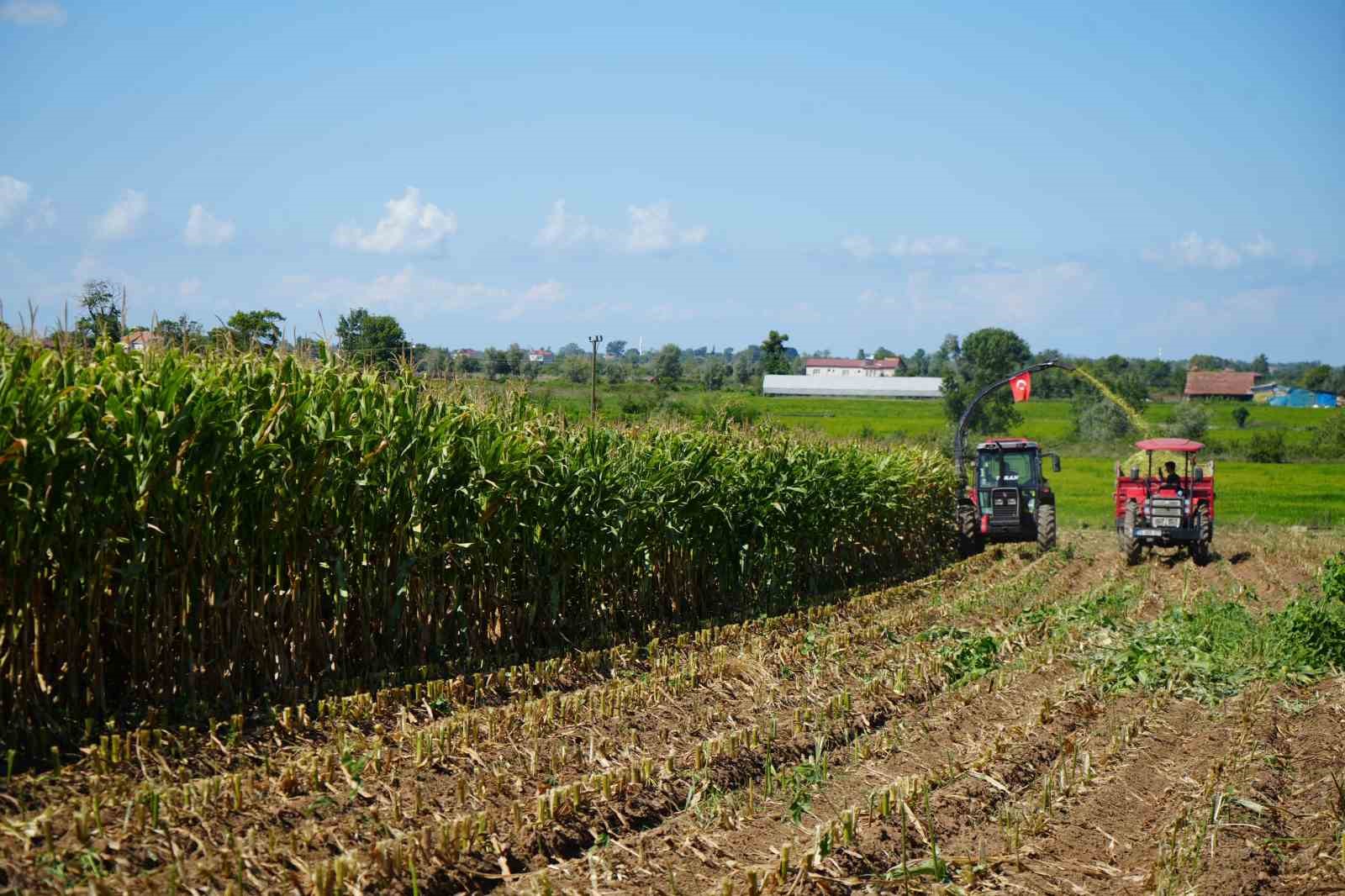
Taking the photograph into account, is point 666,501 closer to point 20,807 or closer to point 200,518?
point 200,518

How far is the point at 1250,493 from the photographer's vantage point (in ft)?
145

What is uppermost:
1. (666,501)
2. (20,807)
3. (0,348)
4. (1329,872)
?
(0,348)

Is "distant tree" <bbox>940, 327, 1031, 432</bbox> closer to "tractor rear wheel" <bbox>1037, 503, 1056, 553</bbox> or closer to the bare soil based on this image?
"tractor rear wheel" <bbox>1037, 503, 1056, 553</bbox>

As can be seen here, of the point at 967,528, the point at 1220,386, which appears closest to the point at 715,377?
the point at 967,528

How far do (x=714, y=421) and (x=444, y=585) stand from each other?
7.31 meters

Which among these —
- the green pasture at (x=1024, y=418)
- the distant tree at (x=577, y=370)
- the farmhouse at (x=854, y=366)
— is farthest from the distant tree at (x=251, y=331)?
the farmhouse at (x=854, y=366)

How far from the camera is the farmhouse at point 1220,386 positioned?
100312 mm

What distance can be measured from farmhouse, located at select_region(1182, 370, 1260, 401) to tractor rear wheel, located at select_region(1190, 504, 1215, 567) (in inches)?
3268

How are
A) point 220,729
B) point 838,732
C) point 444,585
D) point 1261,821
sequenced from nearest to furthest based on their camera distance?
1. point 1261,821
2. point 220,729
3. point 838,732
4. point 444,585

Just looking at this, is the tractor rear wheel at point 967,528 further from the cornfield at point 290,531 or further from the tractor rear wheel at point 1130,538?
the cornfield at point 290,531

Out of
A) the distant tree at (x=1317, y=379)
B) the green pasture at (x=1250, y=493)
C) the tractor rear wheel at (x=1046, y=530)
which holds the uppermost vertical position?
the distant tree at (x=1317, y=379)

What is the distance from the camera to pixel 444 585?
1046cm

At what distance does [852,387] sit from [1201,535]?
68308mm

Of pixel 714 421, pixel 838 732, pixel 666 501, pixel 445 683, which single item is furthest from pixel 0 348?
pixel 714 421
